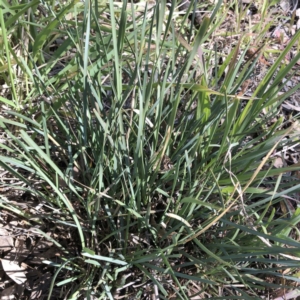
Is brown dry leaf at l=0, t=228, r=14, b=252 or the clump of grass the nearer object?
the clump of grass

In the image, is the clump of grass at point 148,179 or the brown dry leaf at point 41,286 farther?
the brown dry leaf at point 41,286

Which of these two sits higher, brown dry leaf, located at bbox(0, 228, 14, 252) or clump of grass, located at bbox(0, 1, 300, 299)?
clump of grass, located at bbox(0, 1, 300, 299)

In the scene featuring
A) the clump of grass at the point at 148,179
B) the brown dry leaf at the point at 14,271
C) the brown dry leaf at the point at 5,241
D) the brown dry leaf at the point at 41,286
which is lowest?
the brown dry leaf at the point at 41,286

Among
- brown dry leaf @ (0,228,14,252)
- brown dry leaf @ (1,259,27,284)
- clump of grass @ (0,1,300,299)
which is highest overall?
clump of grass @ (0,1,300,299)

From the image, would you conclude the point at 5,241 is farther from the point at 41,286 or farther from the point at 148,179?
the point at 148,179

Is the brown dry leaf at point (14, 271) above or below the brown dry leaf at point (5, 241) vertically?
below

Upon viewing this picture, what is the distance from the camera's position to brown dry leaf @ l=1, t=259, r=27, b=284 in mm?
946

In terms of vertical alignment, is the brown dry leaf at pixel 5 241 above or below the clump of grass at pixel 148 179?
below

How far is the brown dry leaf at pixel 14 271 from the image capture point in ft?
3.10

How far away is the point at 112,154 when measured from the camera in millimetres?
875

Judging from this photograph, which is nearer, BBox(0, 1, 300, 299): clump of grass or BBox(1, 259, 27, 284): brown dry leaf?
BBox(0, 1, 300, 299): clump of grass

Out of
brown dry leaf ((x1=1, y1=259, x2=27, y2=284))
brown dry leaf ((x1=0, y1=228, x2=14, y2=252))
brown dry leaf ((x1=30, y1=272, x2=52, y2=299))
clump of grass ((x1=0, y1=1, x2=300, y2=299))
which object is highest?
clump of grass ((x1=0, y1=1, x2=300, y2=299))

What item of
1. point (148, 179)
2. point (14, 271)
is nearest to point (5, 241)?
point (14, 271)

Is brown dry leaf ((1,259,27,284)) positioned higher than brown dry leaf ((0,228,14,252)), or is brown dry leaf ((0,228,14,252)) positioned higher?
brown dry leaf ((0,228,14,252))
